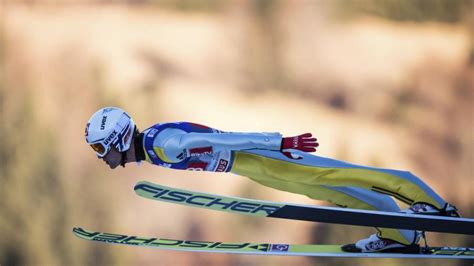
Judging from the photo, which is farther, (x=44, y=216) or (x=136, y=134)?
(x=44, y=216)

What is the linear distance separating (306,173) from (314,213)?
1.45 feet

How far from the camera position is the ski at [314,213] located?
13.3ft

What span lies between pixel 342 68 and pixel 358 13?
512 mm

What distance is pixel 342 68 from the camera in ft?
22.1

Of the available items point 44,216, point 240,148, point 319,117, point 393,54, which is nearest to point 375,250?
point 240,148

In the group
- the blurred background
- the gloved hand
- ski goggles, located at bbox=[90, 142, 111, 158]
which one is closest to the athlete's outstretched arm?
the gloved hand

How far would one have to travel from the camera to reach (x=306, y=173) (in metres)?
4.46

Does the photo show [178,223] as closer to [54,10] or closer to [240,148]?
Answer: [54,10]

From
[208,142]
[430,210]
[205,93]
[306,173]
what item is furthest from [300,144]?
[205,93]

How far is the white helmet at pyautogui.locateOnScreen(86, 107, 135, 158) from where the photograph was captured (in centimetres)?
419

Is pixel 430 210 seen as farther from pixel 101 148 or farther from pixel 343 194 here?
pixel 101 148

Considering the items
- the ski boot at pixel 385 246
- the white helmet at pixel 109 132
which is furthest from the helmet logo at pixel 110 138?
the ski boot at pixel 385 246

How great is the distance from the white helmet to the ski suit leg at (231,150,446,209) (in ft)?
2.12

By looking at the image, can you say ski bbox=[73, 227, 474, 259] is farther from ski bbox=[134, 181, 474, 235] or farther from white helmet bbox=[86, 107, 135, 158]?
white helmet bbox=[86, 107, 135, 158]
